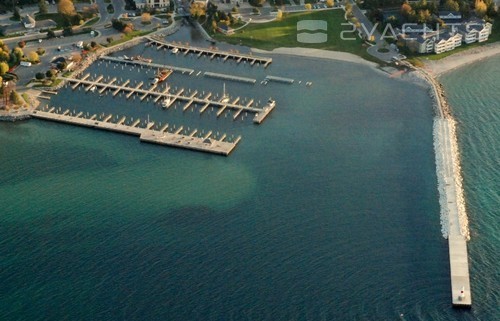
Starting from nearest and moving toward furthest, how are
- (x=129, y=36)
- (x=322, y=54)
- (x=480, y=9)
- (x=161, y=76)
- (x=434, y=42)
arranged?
(x=161, y=76), (x=322, y=54), (x=434, y=42), (x=129, y=36), (x=480, y=9)

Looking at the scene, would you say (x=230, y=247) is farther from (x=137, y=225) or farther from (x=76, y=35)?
(x=76, y=35)

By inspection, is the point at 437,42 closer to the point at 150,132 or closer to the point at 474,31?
the point at 474,31

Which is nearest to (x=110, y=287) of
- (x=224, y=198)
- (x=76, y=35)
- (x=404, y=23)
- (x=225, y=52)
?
(x=224, y=198)

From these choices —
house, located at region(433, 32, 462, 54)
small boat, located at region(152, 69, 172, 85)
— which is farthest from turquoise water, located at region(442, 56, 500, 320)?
small boat, located at region(152, 69, 172, 85)

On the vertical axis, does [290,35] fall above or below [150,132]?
above

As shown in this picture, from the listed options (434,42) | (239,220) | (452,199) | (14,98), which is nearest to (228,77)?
(14,98)

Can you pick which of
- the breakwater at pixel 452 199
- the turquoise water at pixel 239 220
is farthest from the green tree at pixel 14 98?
the breakwater at pixel 452 199

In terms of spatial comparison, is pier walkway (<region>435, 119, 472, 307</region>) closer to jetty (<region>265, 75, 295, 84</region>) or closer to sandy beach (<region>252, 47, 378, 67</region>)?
sandy beach (<region>252, 47, 378, 67</region>)
